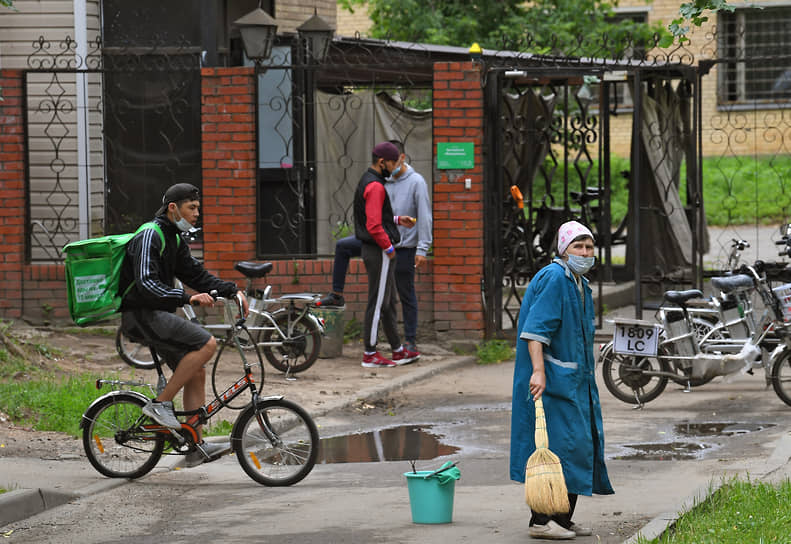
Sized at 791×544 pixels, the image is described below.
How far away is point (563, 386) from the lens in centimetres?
612

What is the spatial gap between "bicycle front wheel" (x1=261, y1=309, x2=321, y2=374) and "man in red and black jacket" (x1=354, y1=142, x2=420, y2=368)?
2.10 ft

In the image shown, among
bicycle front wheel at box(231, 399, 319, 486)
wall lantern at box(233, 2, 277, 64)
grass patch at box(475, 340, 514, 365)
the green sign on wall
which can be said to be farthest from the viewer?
wall lantern at box(233, 2, 277, 64)

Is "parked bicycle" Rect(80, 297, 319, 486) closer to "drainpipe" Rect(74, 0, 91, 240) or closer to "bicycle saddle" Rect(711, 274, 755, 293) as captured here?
"bicycle saddle" Rect(711, 274, 755, 293)

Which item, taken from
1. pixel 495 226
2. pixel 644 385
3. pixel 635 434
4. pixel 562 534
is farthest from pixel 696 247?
pixel 562 534

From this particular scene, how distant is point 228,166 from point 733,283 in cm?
542

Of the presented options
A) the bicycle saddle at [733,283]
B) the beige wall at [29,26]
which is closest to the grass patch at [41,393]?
the bicycle saddle at [733,283]

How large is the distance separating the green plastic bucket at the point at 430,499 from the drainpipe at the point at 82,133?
846 cm

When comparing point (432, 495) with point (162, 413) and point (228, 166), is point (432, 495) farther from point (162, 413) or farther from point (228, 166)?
point (228, 166)

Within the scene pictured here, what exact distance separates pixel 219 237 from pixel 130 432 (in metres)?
5.45

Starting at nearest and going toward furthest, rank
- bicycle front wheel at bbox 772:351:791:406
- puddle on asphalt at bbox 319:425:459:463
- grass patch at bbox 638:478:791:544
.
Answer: grass patch at bbox 638:478:791:544, puddle on asphalt at bbox 319:425:459:463, bicycle front wheel at bbox 772:351:791:406

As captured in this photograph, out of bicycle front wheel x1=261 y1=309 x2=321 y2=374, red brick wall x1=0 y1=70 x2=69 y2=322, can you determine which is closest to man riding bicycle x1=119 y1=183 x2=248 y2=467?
bicycle front wheel x1=261 y1=309 x2=321 y2=374

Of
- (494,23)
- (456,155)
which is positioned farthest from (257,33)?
(494,23)

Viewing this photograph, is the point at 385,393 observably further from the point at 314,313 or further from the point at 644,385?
the point at 644,385

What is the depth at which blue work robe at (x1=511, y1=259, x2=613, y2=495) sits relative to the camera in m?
6.11
